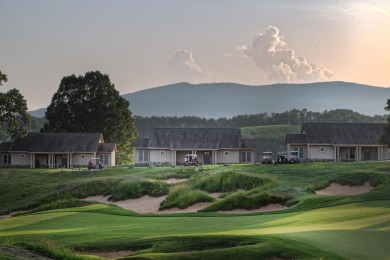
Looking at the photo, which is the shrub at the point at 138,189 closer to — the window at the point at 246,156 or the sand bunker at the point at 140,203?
the sand bunker at the point at 140,203

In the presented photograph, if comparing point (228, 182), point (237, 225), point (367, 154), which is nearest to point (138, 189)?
point (228, 182)

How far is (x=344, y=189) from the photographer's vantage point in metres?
48.9

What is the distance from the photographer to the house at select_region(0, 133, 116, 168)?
86.6 metres

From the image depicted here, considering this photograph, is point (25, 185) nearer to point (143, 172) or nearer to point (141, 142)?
point (143, 172)

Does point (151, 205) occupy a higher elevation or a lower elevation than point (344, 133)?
lower

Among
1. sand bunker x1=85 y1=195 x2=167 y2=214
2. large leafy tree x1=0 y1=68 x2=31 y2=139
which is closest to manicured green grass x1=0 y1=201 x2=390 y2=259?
sand bunker x1=85 y1=195 x2=167 y2=214

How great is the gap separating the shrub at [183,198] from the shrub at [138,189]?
286cm

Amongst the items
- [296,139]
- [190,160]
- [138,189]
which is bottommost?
[138,189]

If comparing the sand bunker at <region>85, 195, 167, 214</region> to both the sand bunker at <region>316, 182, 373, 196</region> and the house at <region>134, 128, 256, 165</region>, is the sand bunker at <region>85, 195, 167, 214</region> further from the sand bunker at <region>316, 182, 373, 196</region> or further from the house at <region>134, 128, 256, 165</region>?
the house at <region>134, 128, 256, 165</region>

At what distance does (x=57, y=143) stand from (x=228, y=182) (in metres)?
40.7

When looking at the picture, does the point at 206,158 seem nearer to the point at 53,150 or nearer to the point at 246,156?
the point at 246,156

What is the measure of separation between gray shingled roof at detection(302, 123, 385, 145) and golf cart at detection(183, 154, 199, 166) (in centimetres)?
1599

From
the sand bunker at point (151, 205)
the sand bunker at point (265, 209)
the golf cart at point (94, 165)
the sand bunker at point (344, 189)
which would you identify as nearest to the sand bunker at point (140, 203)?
the sand bunker at point (151, 205)

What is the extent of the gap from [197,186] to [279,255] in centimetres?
3467
